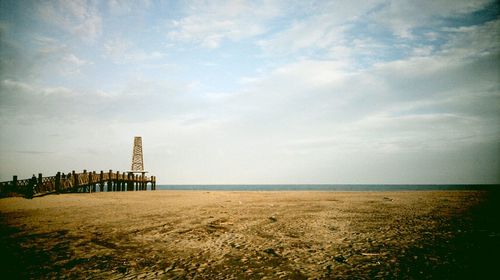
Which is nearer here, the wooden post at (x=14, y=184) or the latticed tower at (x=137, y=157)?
the wooden post at (x=14, y=184)

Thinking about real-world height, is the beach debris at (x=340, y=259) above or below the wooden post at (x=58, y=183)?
below

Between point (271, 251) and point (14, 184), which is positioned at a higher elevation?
point (14, 184)

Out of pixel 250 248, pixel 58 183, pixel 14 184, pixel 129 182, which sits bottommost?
pixel 129 182

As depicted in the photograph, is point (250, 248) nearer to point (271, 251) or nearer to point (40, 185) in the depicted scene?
point (271, 251)

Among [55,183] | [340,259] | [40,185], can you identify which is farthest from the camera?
[55,183]

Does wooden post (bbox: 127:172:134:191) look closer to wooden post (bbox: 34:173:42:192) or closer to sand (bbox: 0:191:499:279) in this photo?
wooden post (bbox: 34:173:42:192)

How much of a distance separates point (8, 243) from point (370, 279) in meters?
8.05

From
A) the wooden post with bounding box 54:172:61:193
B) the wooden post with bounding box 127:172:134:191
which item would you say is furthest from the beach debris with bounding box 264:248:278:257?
the wooden post with bounding box 127:172:134:191

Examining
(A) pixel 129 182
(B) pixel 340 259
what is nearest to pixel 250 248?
(B) pixel 340 259

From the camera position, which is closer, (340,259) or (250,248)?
(340,259)

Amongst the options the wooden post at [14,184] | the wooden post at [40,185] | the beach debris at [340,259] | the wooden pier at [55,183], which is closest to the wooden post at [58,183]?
the wooden pier at [55,183]

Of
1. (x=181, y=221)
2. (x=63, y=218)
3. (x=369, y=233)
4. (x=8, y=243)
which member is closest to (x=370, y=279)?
(x=369, y=233)

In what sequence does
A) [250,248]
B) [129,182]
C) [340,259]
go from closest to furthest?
[340,259] → [250,248] → [129,182]

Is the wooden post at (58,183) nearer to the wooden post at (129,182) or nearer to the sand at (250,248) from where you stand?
the sand at (250,248)
